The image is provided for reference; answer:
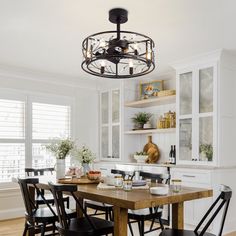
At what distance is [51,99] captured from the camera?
5.82 meters

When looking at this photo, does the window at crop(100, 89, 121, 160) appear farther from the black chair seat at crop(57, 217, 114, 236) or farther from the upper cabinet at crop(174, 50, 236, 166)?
the black chair seat at crop(57, 217, 114, 236)

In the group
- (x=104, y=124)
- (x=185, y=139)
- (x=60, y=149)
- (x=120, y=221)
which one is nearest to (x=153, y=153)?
(x=185, y=139)

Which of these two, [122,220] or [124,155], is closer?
[122,220]

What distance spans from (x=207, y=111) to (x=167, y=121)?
3.25 ft

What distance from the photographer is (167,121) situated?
5.24 meters

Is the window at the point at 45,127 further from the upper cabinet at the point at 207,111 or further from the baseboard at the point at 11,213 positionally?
the upper cabinet at the point at 207,111

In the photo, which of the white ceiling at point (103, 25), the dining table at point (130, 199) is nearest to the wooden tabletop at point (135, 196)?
the dining table at point (130, 199)

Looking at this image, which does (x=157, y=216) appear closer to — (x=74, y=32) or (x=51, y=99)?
(x=74, y=32)

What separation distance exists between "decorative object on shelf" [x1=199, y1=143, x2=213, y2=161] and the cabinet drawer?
241mm

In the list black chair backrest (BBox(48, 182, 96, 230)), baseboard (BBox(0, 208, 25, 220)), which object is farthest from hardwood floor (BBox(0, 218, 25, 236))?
black chair backrest (BBox(48, 182, 96, 230))

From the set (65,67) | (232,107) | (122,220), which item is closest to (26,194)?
(122,220)

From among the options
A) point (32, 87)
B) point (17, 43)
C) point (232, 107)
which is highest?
point (17, 43)

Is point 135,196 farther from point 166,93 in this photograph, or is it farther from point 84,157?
point 166,93

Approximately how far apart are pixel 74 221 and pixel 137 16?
2.10 metres
